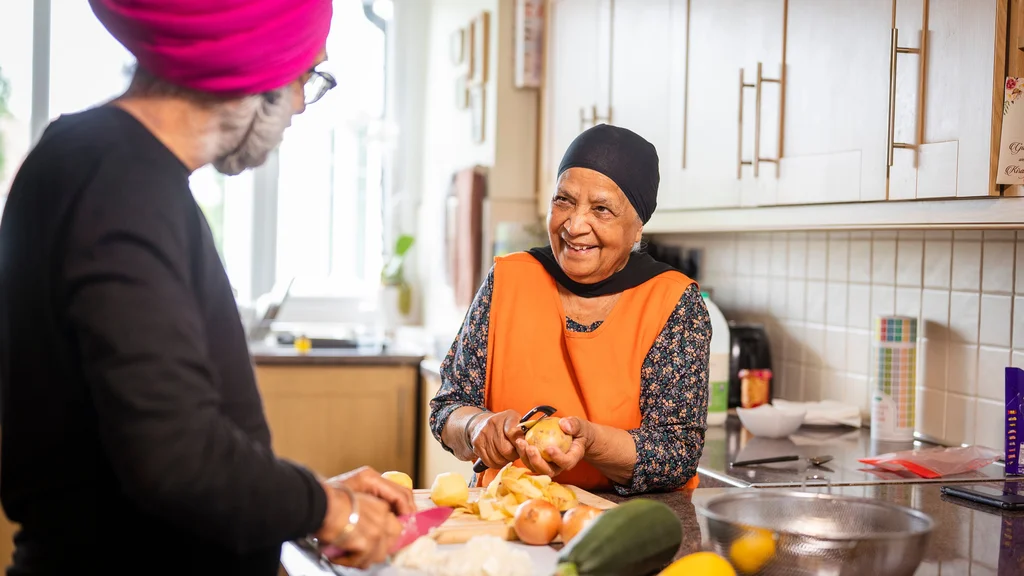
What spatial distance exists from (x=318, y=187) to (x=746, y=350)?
99.6 inches

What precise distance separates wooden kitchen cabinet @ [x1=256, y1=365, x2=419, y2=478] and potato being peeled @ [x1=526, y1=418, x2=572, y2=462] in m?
2.35

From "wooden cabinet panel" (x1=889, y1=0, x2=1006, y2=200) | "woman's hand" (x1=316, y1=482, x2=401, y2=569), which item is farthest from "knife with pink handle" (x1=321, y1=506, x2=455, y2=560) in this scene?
"wooden cabinet panel" (x1=889, y1=0, x2=1006, y2=200)

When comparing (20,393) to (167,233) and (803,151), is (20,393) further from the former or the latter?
(803,151)

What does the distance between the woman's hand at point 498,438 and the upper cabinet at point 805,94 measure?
2.57ft

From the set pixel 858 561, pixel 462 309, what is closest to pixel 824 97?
pixel 858 561

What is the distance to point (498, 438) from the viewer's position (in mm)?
1462

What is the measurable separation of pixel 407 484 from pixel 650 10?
5.57 feet

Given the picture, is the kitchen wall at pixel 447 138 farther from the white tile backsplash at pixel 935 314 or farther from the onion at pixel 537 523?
the onion at pixel 537 523

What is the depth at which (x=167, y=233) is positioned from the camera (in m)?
0.80

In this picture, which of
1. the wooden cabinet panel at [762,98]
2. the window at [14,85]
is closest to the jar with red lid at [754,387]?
the wooden cabinet panel at [762,98]

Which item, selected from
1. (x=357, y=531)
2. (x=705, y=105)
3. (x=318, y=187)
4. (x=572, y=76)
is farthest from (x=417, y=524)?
(x=318, y=187)

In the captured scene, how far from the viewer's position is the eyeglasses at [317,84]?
98 centimetres

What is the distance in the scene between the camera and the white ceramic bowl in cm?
222

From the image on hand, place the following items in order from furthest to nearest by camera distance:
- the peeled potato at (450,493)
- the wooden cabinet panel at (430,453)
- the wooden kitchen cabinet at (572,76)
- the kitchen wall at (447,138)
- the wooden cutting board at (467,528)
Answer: the kitchen wall at (447,138) < the wooden cabinet panel at (430,453) < the wooden kitchen cabinet at (572,76) < the peeled potato at (450,493) < the wooden cutting board at (467,528)
